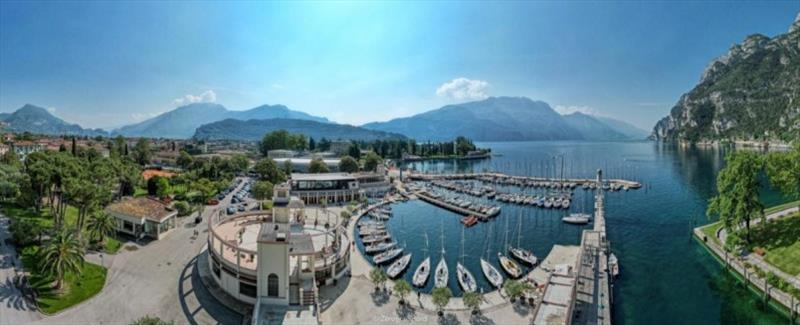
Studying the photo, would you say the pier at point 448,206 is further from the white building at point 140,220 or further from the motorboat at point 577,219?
the white building at point 140,220

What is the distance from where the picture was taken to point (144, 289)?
28141 millimetres

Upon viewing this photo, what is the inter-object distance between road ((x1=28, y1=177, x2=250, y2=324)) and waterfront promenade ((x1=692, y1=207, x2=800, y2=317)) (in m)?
40.1

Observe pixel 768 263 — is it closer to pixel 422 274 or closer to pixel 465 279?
pixel 465 279

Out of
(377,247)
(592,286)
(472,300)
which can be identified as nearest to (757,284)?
(592,286)

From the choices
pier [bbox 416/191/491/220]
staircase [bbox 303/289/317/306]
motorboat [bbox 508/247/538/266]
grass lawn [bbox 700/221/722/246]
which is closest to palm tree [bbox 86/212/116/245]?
staircase [bbox 303/289/317/306]

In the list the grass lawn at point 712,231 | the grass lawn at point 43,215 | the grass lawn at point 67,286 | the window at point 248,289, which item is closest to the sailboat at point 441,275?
the window at point 248,289

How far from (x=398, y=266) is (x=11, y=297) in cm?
2868

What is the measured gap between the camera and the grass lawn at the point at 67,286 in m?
25.5

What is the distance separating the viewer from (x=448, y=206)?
65375mm

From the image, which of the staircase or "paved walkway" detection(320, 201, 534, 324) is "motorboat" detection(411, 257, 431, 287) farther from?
the staircase

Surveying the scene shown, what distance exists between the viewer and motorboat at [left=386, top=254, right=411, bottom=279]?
117 ft

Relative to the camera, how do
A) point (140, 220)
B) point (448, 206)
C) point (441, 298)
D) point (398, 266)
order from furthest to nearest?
point (448, 206)
point (140, 220)
point (398, 266)
point (441, 298)

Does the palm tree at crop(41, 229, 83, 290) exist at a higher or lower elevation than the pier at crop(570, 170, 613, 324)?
higher

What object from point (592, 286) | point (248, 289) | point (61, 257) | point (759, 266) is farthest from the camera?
point (759, 266)
